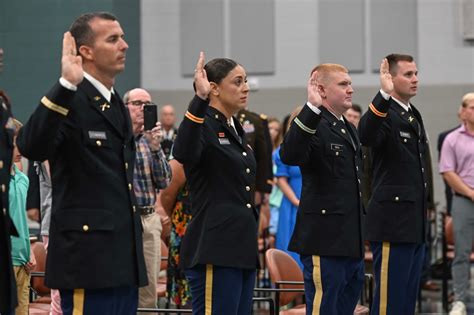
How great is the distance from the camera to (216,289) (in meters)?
4.27

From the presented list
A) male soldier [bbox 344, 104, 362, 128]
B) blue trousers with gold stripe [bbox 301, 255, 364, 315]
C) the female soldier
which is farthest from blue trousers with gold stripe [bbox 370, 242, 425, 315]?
male soldier [bbox 344, 104, 362, 128]

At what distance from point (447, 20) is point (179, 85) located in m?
3.30

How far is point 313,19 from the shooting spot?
12.3 meters

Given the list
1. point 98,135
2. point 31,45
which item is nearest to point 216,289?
point 98,135

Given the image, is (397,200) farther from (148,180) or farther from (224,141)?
(224,141)

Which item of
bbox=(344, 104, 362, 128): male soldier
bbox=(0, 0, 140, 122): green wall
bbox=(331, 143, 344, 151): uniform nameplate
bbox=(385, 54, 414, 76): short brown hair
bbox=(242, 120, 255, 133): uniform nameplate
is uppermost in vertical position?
bbox=(0, 0, 140, 122): green wall

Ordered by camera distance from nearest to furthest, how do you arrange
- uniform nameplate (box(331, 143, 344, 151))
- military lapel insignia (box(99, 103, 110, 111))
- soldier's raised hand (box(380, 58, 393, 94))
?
military lapel insignia (box(99, 103, 110, 111))
uniform nameplate (box(331, 143, 344, 151))
soldier's raised hand (box(380, 58, 393, 94))

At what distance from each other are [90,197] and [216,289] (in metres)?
0.94

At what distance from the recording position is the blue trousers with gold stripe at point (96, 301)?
353 cm

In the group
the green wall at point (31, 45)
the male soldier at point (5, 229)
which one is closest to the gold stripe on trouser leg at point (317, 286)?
the male soldier at point (5, 229)

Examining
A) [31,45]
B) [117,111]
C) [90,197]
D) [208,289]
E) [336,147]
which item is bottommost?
[208,289]

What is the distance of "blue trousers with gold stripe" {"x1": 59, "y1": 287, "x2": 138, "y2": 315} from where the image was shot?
11.6 ft

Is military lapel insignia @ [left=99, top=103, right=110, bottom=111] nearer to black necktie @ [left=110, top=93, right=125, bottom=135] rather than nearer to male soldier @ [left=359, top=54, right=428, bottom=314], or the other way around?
black necktie @ [left=110, top=93, right=125, bottom=135]

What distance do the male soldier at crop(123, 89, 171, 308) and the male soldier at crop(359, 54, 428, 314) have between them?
3.72ft
